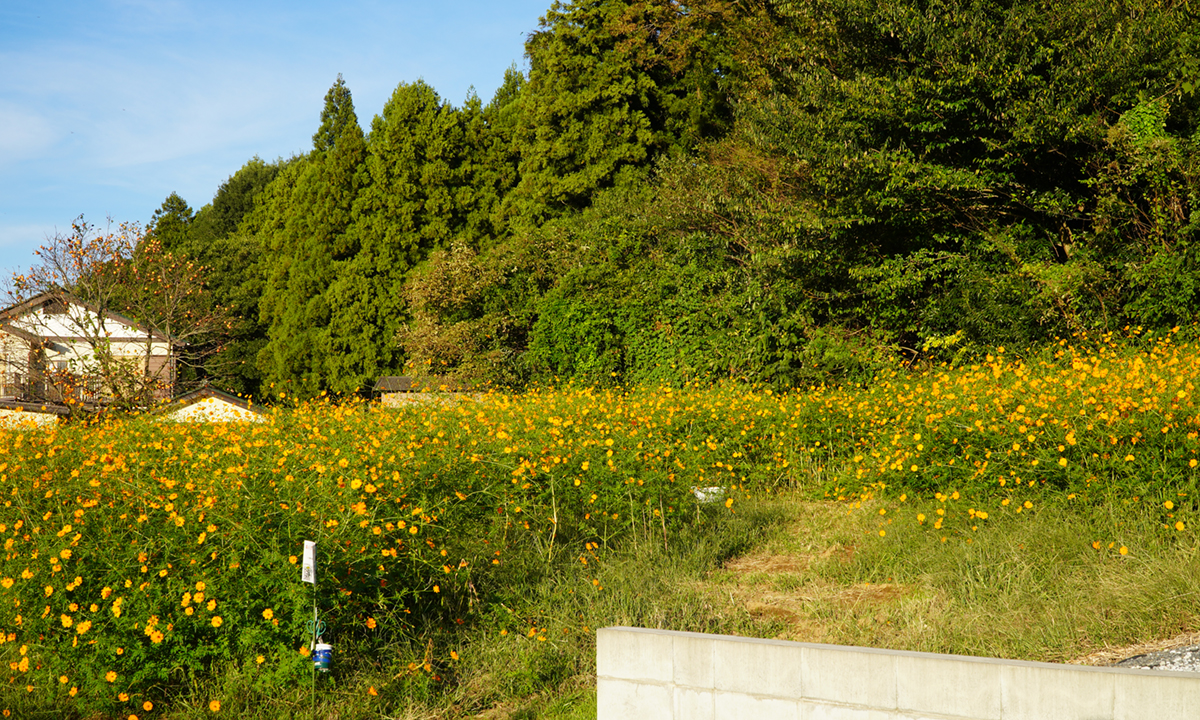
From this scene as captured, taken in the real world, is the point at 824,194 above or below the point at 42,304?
above

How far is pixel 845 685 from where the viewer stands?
9.56 ft

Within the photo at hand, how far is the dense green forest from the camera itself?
412 inches

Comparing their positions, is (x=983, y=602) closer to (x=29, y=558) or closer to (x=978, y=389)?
(x=978, y=389)

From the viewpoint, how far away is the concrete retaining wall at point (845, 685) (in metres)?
2.60

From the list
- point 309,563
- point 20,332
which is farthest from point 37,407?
point 309,563

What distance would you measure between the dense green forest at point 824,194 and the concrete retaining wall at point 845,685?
5.08m

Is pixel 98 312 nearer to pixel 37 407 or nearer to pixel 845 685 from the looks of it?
pixel 37 407

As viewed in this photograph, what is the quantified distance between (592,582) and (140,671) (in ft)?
7.39

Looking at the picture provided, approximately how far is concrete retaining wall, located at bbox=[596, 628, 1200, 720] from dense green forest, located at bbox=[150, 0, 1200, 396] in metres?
5.08

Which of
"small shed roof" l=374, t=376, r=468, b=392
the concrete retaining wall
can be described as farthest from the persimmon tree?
the concrete retaining wall

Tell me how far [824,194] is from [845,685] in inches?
407

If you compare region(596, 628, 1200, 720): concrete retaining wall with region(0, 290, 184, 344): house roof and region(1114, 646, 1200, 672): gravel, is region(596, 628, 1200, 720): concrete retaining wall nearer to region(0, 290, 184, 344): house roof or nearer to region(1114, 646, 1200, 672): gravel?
region(1114, 646, 1200, 672): gravel

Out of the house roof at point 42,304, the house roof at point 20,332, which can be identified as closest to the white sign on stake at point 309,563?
the house roof at point 42,304

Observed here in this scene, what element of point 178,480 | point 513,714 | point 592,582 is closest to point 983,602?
point 592,582
